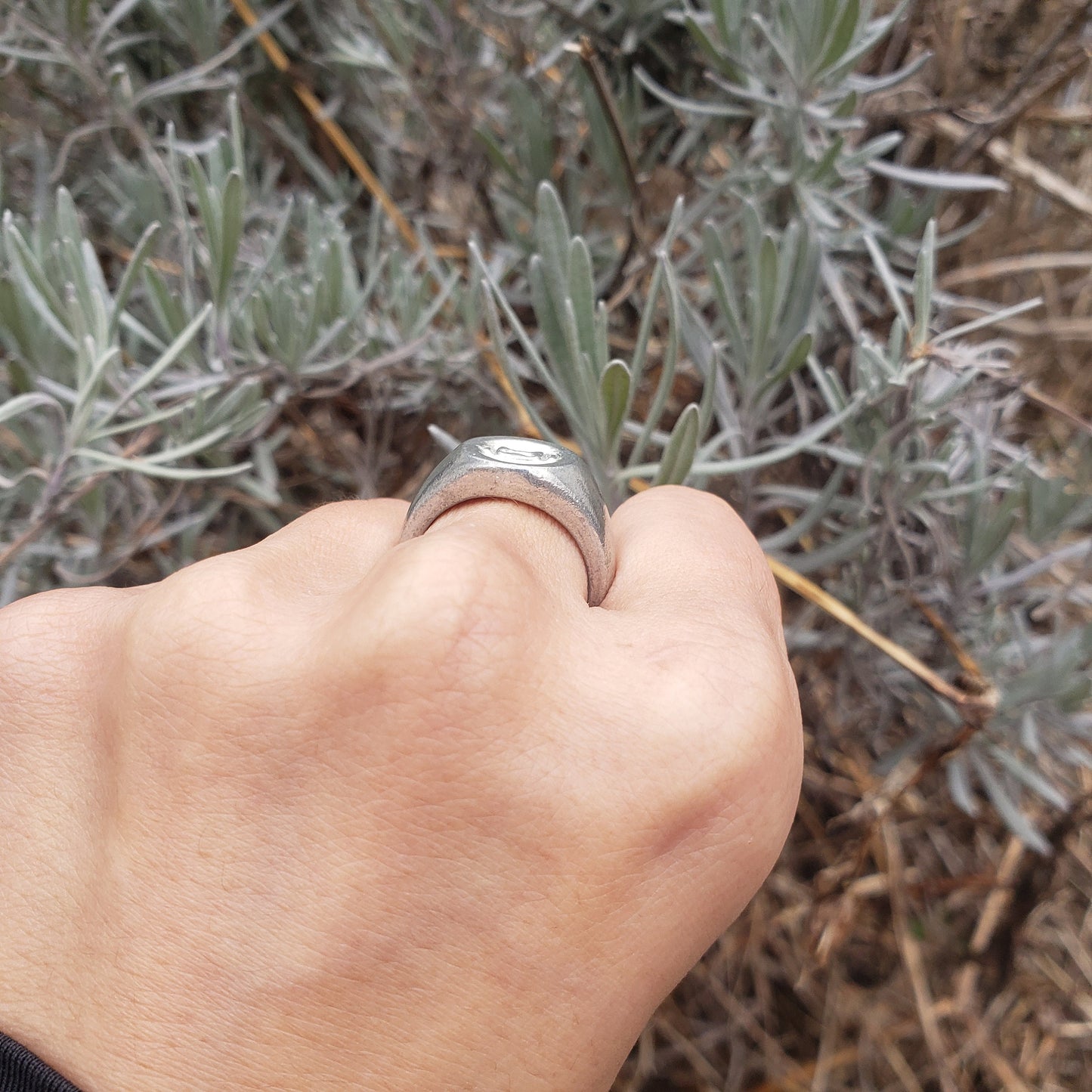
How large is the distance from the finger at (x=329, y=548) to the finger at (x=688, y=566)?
14 centimetres

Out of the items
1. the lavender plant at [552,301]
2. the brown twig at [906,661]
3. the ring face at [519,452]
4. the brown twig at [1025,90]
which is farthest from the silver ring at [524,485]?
the brown twig at [1025,90]

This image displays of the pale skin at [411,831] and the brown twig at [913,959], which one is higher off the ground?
the pale skin at [411,831]

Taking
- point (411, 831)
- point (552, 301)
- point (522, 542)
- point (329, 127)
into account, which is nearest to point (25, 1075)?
point (411, 831)

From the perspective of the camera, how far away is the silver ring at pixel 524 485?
1.57 ft

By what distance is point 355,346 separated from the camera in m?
0.80

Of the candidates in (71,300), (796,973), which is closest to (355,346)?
(71,300)

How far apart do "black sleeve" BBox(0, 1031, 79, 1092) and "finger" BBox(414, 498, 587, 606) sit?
0.33 metres

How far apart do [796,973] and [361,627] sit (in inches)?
46.1

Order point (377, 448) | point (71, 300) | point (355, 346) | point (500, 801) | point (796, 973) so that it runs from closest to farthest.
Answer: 1. point (500, 801)
2. point (71, 300)
3. point (355, 346)
4. point (377, 448)
5. point (796, 973)

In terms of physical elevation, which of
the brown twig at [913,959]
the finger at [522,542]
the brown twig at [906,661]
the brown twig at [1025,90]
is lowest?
the brown twig at [913,959]

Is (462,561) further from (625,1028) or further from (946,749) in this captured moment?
(946,749)

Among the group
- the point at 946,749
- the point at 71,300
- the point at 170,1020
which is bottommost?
the point at 946,749

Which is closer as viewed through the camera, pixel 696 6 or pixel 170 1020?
pixel 170 1020

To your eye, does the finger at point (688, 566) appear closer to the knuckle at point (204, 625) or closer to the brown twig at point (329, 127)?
the knuckle at point (204, 625)
